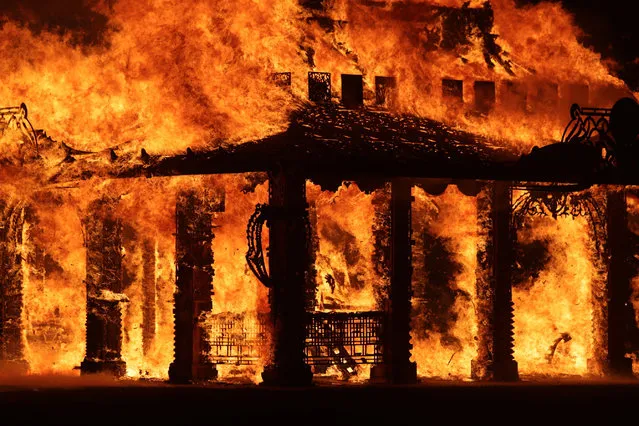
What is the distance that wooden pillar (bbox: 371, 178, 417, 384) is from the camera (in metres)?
30.7

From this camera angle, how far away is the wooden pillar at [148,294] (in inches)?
1523

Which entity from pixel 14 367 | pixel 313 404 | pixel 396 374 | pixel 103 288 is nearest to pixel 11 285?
pixel 14 367

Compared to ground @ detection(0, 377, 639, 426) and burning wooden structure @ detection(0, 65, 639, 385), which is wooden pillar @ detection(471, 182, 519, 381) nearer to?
burning wooden structure @ detection(0, 65, 639, 385)

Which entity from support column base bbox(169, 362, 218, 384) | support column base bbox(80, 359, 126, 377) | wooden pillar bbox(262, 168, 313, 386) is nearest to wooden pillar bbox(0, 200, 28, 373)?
support column base bbox(80, 359, 126, 377)

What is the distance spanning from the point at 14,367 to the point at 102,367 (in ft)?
10.1

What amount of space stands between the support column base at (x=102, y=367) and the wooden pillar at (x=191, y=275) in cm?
238

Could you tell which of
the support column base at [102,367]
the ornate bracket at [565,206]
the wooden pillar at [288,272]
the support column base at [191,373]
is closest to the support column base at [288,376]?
the wooden pillar at [288,272]

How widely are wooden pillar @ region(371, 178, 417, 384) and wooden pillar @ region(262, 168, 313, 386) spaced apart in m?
2.24

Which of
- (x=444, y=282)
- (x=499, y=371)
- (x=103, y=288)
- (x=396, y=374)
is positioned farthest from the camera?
(x=444, y=282)

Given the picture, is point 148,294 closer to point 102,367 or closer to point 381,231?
point 102,367

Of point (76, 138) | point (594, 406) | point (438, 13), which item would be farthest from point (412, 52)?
point (594, 406)

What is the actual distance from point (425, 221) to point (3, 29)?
39.5 ft

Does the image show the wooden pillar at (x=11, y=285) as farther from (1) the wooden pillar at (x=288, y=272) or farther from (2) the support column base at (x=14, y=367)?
(1) the wooden pillar at (x=288, y=272)

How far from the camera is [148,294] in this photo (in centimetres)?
3881
